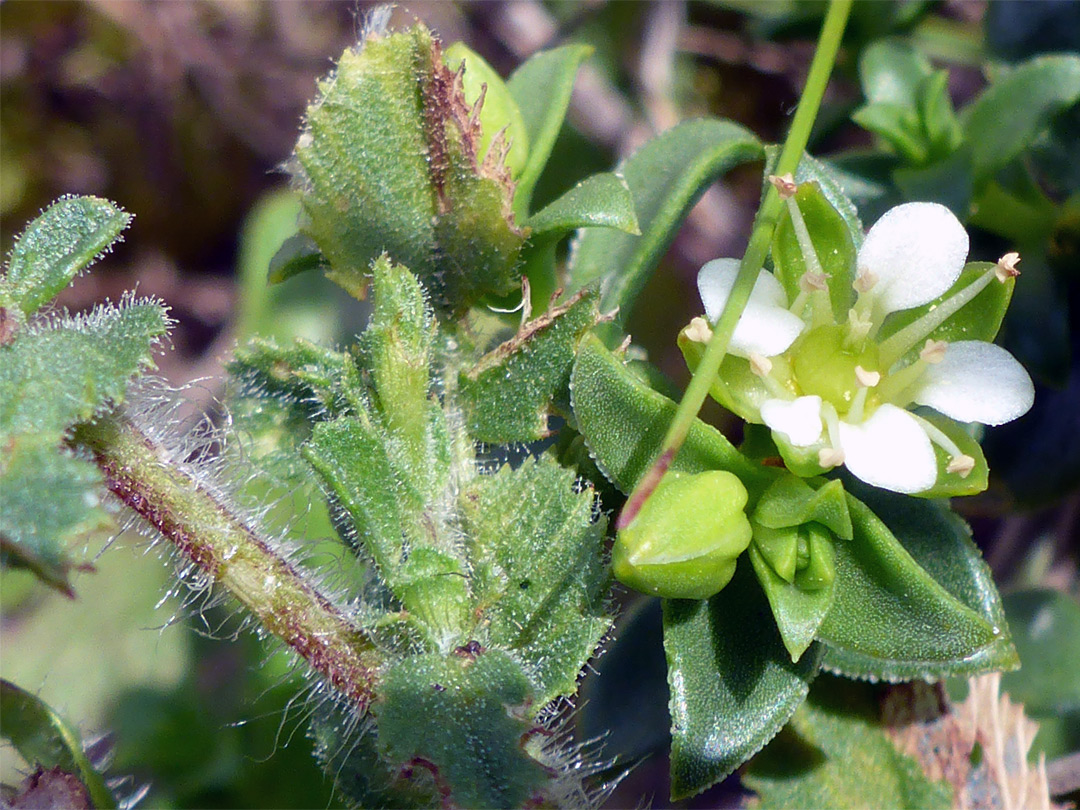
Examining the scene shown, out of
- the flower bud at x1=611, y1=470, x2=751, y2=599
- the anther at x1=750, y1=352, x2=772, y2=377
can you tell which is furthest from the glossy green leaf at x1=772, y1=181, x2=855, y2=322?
the flower bud at x1=611, y1=470, x2=751, y2=599

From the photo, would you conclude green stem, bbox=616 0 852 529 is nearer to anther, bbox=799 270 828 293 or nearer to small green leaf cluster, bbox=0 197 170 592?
anther, bbox=799 270 828 293

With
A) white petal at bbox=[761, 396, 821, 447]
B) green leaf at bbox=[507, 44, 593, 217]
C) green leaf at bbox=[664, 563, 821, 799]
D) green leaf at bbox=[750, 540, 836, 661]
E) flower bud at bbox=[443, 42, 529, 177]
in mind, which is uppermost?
flower bud at bbox=[443, 42, 529, 177]

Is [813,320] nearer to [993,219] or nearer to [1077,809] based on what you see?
[993,219]

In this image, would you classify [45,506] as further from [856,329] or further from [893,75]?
[893,75]

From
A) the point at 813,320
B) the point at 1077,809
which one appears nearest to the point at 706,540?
the point at 813,320

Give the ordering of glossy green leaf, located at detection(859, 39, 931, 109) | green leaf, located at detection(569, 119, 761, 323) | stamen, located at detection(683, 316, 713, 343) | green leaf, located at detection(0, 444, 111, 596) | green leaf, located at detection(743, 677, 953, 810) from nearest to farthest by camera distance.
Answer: green leaf, located at detection(0, 444, 111, 596)
stamen, located at detection(683, 316, 713, 343)
green leaf, located at detection(569, 119, 761, 323)
green leaf, located at detection(743, 677, 953, 810)
glossy green leaf, located at detection(859, 39, 931, 109)

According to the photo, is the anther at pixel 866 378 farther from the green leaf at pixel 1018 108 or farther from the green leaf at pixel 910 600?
the green leaf at pixel 1018 108
